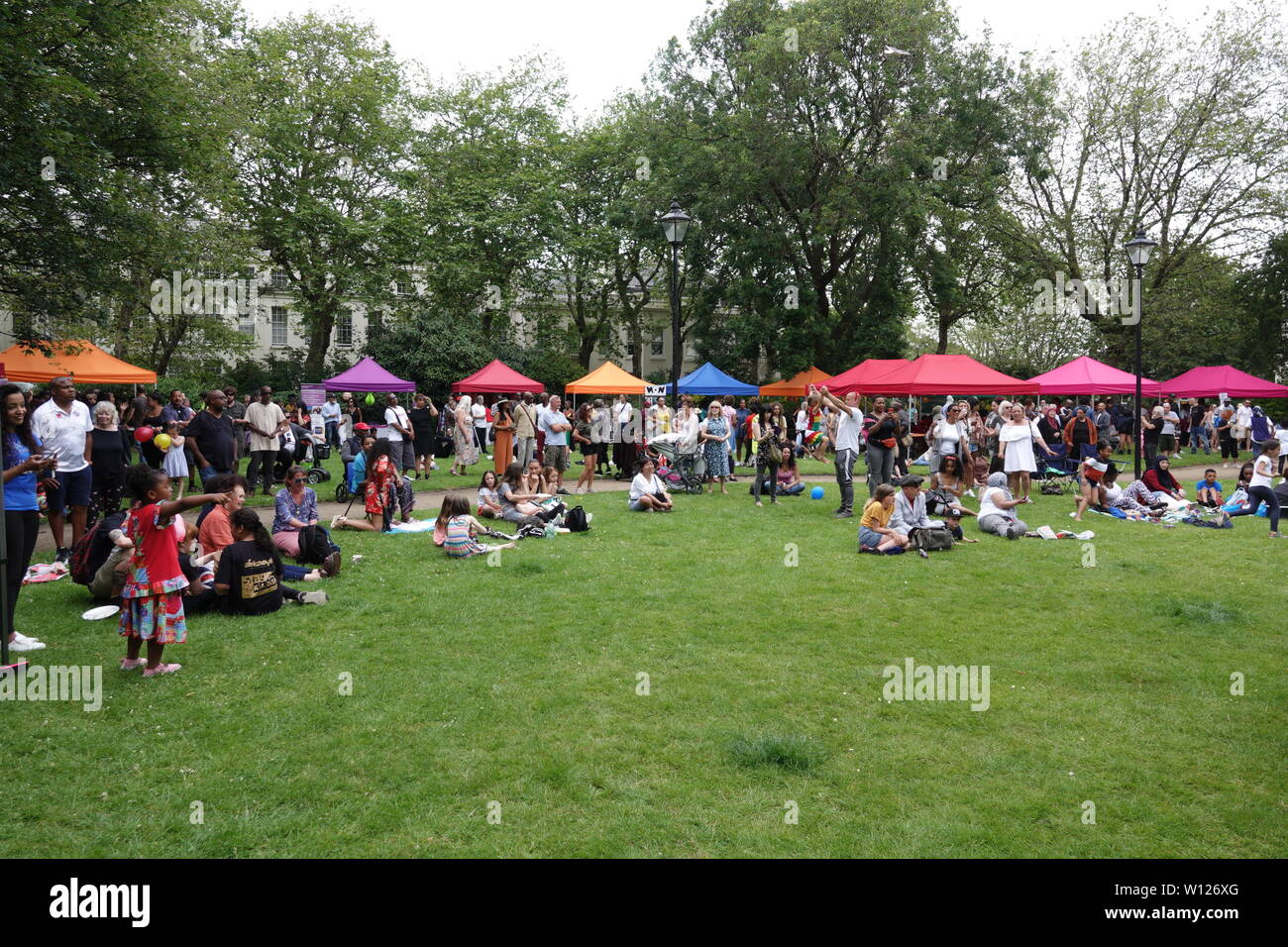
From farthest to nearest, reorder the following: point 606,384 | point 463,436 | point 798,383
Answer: point 798,383, point 606,384, point 463,436

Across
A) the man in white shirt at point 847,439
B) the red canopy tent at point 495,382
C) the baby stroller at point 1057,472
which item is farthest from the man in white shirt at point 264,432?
the baby stroller at point 1057,472

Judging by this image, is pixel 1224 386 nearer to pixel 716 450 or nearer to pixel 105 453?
pixel 716 450

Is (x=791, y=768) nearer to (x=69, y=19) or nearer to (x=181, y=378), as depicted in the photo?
(x=69, y=19)

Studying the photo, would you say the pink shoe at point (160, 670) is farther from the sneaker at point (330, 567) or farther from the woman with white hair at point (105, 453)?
the woman with white hair at point (105, 453)

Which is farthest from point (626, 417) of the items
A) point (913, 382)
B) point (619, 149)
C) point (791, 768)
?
point (619, 149)

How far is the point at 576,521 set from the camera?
12.1 metres

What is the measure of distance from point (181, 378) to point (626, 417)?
74.3ft

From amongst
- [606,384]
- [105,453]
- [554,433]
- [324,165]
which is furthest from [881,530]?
[324,165]

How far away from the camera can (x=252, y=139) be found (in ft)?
101

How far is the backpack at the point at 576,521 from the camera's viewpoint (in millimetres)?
12109

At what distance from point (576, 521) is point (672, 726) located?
7133 millimetres
